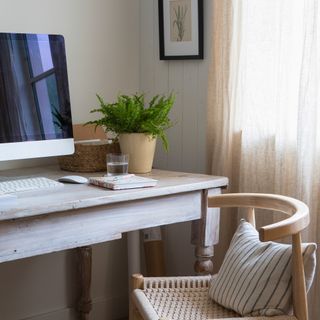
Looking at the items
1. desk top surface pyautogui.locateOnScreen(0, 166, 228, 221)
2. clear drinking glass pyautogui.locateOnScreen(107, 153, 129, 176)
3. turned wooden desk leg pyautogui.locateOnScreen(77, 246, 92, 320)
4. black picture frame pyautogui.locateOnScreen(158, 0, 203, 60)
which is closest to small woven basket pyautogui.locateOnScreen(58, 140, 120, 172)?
desk top surface pyautogui.locateOnScreen(0, 166, 228, 221)

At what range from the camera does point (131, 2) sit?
9.30ft

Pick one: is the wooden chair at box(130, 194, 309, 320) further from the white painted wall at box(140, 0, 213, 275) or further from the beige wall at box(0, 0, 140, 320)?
the beige wall at box(0, 0, 140, 320)

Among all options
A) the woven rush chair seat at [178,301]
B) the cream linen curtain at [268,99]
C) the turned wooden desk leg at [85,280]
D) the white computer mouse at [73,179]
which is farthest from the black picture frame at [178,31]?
the woven rush chair seat at [178,301]

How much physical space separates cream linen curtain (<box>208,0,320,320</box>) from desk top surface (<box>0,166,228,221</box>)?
8.1 inches

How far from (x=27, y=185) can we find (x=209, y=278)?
0.65 meters

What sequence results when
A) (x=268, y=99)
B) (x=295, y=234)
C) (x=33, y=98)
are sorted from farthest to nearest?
(x=268, y=99)
(x=33, y=98)
(x=295, y=234)

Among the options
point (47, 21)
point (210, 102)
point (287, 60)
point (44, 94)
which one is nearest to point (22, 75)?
point (44, 94)

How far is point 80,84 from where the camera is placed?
8.82ft

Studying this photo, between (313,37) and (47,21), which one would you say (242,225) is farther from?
(47,21)

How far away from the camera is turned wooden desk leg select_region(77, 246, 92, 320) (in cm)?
268

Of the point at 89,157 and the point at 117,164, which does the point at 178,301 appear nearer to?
the point at 117,164

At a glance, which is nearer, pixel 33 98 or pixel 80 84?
pixel 33 98

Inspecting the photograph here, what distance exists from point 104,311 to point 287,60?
4.50 feet

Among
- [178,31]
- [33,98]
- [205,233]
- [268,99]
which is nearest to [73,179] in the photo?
[33,98]
